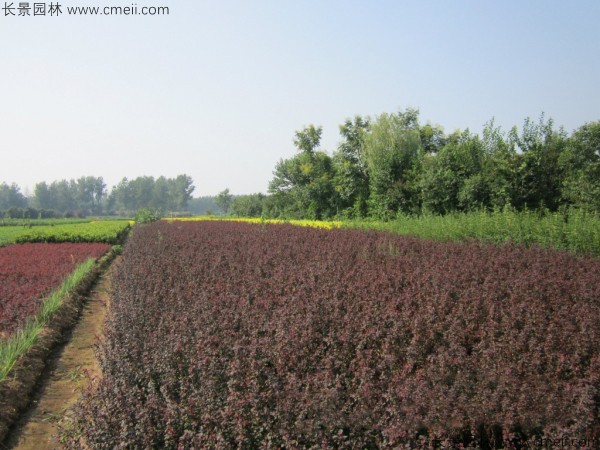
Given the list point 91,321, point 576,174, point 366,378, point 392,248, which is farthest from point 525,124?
point 366,378

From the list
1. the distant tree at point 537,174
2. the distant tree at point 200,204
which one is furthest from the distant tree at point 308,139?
the distant tree at point 200,204

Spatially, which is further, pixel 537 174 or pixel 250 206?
pixel 250 206

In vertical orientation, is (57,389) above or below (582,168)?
below

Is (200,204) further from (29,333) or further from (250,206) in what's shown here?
(29,333)

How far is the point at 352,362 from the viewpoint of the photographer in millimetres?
3629

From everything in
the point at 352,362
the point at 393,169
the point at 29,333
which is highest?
the point at 393,169

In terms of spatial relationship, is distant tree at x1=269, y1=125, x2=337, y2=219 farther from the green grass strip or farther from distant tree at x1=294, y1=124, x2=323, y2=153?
the green grass strip

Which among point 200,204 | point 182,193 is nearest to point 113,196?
point 182,193

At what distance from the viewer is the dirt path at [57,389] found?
4.44 meters

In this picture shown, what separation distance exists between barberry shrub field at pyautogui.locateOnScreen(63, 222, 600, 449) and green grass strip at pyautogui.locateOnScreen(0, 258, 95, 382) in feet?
4.05

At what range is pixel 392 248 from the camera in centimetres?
944

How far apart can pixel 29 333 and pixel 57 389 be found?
112 cm

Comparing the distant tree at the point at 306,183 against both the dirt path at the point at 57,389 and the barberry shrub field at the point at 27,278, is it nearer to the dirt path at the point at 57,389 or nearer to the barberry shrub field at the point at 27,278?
the barberry shrub field at the point at 27,278

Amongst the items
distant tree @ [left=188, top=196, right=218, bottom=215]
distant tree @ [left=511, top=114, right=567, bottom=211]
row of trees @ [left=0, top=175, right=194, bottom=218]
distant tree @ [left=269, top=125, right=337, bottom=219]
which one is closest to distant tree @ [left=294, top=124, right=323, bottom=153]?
distant tree @ [left=269, top=125, right=337, bottom=219]
